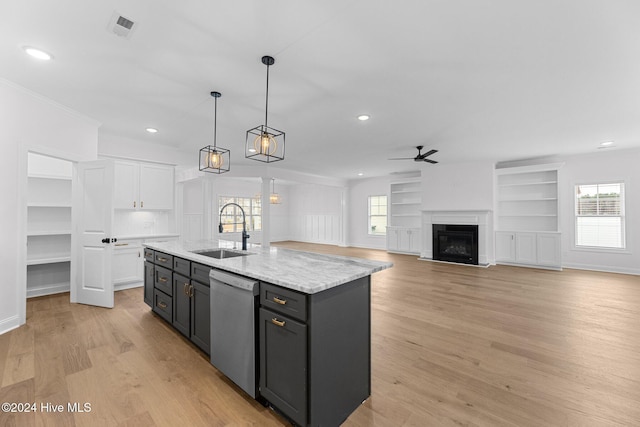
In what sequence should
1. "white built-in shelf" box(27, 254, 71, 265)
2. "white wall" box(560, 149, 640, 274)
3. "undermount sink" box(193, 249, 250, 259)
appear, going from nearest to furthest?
"undermount sink" box(193, 249, 250, 259) < "white built-in shelf" box(27, 254, 71, 265) < "white wall" box(560, 149, 640, 274)

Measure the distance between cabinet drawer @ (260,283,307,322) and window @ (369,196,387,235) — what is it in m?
8.37

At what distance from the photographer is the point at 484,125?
14.0 feet

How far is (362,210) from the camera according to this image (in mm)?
10359

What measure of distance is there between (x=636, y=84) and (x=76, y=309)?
286 inches

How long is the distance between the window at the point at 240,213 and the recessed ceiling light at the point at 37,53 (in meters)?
7.77

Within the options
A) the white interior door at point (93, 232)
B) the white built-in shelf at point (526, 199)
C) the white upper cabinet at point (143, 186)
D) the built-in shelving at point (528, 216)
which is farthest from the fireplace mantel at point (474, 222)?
the white interior door at point (93, 232)

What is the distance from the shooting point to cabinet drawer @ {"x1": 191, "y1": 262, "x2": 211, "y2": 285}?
2352 millimetres

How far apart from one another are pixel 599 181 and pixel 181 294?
850 cm

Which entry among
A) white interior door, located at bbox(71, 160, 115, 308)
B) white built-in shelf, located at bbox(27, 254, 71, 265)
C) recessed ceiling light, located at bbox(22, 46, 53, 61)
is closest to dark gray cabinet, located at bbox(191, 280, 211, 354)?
white interior door, located at bbox(71, 160, 115, 308)

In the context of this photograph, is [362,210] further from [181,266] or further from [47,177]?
[47,177]

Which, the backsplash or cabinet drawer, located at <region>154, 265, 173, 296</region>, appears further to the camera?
the backsplash

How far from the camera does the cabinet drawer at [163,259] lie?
9.68ft

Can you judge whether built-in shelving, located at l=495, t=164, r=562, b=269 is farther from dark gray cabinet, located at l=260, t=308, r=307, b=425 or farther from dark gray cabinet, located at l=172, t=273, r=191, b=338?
dark gray cabinet, located at l=172, t=273, r=191, b=338

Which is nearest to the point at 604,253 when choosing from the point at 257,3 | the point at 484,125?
the point at 484,125
